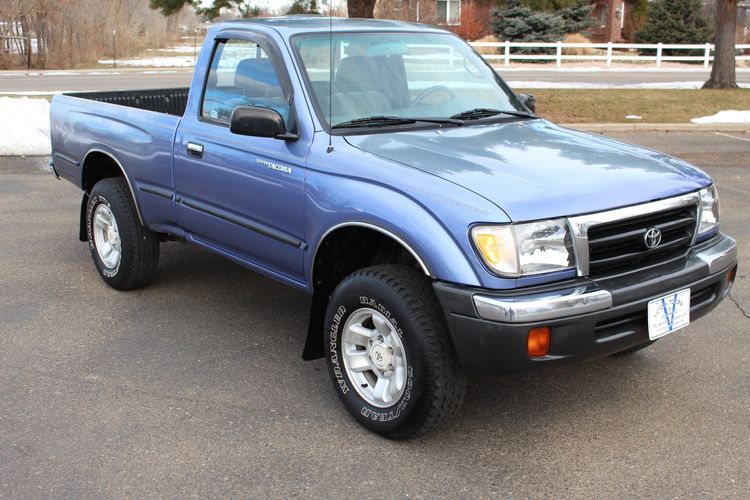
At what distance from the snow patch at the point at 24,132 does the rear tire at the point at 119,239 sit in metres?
6.14

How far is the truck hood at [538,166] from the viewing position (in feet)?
11.5

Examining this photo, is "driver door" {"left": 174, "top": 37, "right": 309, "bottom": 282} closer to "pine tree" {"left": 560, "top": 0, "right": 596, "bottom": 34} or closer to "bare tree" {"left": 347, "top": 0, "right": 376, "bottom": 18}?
"bare tree" {"left": 347, "top": 0, "right": 376, "bottom": 18}

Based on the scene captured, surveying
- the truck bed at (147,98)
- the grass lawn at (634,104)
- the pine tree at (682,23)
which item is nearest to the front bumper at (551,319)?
the truck bed at (147,98)

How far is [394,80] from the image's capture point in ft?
15.3

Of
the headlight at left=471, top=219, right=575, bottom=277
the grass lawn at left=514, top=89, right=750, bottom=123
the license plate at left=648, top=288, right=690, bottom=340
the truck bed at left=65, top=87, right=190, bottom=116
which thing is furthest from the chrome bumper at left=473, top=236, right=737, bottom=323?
the grass lawn at left=514, top=89, right=750, bottom=123

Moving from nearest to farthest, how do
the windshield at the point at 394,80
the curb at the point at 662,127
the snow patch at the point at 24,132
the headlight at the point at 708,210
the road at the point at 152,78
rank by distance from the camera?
the headlight at the point at 708,210
the windshield at the point at 394,80
the snow patch at the point at 24,132
the curb at the point at 662,127
the road at the point at 152,78

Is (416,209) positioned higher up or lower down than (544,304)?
higher up

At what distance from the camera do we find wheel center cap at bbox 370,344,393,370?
380 centimetres

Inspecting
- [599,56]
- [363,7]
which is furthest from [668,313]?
[599,56]

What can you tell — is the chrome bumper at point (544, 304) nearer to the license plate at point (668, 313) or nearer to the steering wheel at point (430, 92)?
the license plate at point (668, 313)

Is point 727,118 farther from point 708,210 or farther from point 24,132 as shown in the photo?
point 708,210

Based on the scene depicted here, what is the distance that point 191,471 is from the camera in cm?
354

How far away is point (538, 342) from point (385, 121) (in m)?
1.57

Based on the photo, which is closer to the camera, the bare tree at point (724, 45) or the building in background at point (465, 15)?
the bare tree at point (724, 45)
